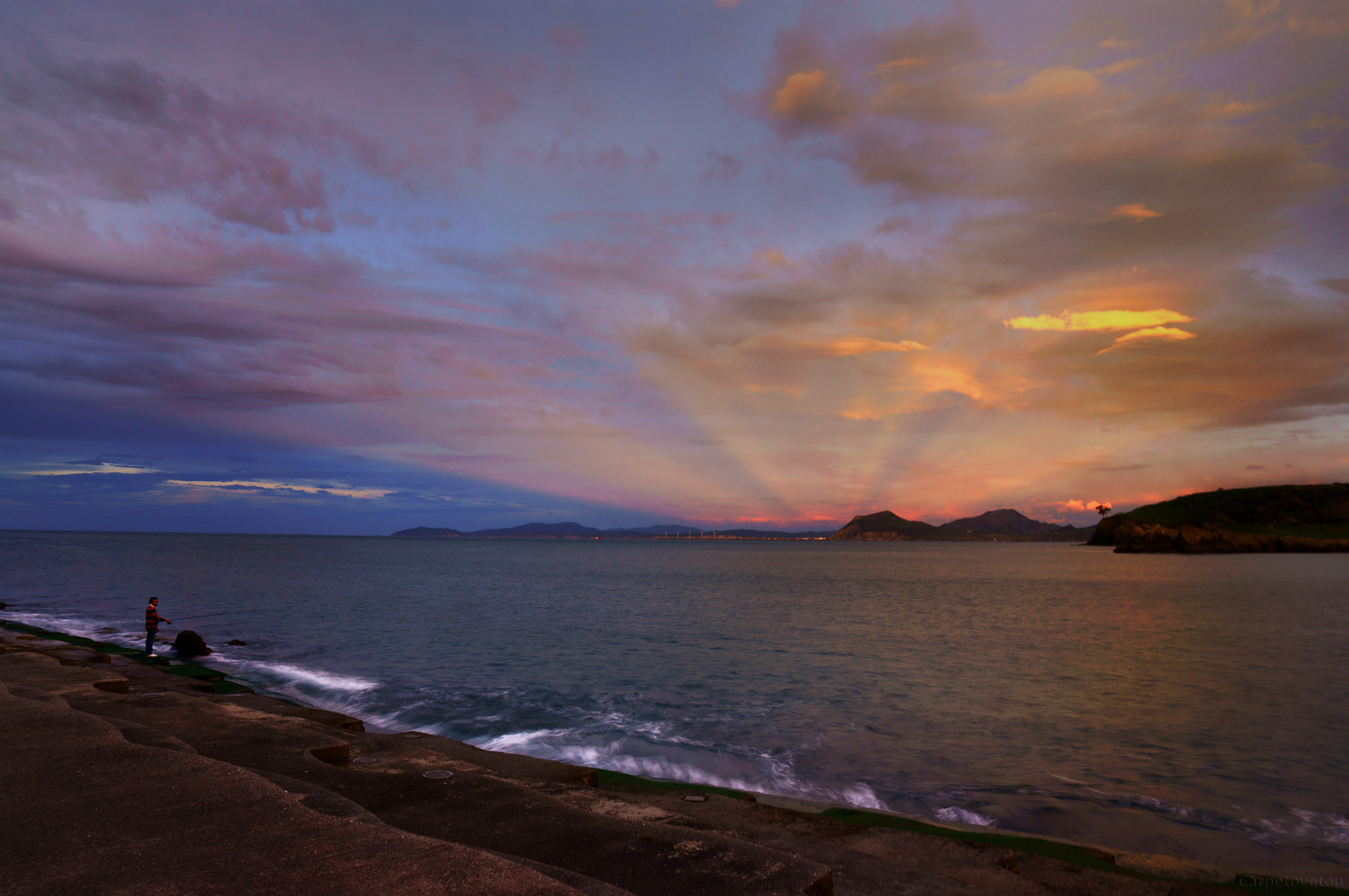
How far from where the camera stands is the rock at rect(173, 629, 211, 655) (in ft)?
103

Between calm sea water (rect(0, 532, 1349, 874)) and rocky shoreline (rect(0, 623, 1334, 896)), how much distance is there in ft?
14.3

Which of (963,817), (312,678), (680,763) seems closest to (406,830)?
(680,763)

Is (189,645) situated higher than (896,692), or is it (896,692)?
(189,645)

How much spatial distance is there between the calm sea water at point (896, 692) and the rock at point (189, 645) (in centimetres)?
191

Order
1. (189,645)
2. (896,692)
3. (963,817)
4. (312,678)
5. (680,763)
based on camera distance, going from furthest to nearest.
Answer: (189,645)
(312,678)
(896,692)
(680,763)
(963,817)

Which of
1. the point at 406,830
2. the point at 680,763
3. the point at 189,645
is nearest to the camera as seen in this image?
the point at 406,830

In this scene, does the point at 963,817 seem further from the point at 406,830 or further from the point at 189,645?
the point at 189,645

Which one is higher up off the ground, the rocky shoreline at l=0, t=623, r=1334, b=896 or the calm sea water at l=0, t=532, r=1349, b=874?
the rocky shoreline at l=0, t=623, r=1334, b=896

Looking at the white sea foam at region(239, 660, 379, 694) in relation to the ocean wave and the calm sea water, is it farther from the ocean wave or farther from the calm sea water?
the ocean wave

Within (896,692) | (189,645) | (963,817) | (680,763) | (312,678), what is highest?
(963,817)

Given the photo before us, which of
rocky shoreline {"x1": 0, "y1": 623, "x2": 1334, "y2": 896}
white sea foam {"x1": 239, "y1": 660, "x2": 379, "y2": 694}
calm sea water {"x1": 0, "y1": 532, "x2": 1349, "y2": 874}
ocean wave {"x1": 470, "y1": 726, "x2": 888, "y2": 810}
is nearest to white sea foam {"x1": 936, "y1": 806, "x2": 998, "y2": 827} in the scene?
calm sea water {"x1": 0, "y1": 532, "x2": 1349, "y2": 874}

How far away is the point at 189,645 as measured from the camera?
31516 mm

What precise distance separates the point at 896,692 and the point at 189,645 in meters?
32.6

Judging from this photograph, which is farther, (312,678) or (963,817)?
(312,678)
